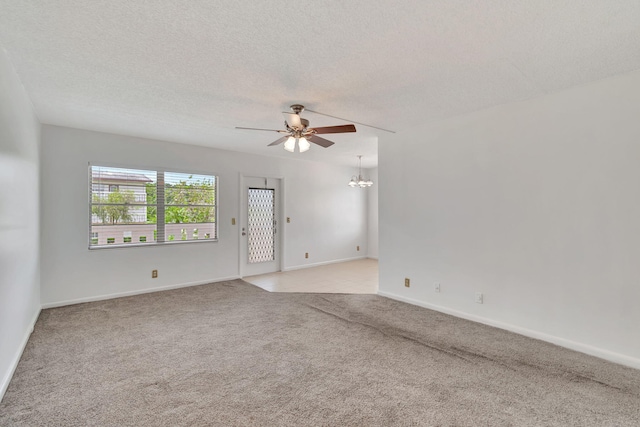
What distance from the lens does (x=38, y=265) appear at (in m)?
3.83

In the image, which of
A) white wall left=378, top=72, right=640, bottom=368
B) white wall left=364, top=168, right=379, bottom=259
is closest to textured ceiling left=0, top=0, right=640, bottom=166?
white wall left=378, top=72, right=640, bottom=368

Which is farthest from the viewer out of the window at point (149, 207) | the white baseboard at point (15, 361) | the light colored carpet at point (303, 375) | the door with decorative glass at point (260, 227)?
the door with decorative glass at point (260, 227)

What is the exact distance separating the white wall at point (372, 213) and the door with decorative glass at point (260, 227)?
2.79 metres

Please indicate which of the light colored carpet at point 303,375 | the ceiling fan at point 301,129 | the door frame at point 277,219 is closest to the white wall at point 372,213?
the door frame at point 277,219

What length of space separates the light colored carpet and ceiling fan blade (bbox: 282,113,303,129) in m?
2.14

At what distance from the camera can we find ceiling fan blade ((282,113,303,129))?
302 centimetres

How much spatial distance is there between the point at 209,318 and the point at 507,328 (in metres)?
3.30

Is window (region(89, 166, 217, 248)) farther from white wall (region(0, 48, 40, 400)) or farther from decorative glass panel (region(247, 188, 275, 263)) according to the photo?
white wall (region(0, 48, 40, 400))

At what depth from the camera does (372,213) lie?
8.20 meters

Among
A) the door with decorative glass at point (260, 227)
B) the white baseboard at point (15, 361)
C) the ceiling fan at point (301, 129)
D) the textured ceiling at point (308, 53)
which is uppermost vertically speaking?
the textured ceiling at point (308, 53)

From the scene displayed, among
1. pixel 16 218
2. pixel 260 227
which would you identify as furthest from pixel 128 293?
pixel 260 227

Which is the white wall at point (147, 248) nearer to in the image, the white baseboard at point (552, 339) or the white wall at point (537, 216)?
the white wall at point (537, 216)

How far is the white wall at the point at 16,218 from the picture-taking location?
7.31 feet

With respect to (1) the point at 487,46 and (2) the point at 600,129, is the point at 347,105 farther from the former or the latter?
(2) the point at 600,129
